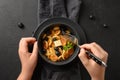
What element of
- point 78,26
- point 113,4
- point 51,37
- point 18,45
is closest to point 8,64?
point 18,45

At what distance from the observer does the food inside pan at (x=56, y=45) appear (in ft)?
3.43

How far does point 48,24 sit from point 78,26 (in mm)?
115

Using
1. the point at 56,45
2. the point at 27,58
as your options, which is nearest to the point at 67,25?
the point at 56,45

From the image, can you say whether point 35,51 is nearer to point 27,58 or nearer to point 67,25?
point 27,58

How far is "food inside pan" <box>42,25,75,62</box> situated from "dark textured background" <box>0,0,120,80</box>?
83 millimetres

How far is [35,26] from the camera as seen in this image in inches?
44.1

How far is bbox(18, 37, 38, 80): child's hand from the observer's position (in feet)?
3.33

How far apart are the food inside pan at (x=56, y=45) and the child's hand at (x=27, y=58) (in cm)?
6

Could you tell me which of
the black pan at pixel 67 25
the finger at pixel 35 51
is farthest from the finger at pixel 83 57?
the finger at pixel 35 51

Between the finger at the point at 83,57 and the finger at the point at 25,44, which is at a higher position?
the finger at the point at 25,44

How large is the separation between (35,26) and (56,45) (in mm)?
129

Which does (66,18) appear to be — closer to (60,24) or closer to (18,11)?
(60,24)

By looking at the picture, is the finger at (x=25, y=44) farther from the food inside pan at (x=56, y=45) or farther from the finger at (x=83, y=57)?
the finger at (x=83, y=57)

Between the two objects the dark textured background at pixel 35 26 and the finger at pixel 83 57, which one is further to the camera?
the dark textured background at pixel 35 26
